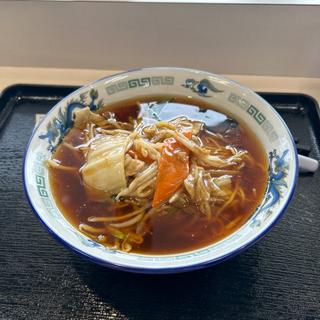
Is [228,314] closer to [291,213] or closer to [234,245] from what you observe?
[234,245]

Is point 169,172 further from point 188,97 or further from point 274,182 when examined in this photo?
point 188,97

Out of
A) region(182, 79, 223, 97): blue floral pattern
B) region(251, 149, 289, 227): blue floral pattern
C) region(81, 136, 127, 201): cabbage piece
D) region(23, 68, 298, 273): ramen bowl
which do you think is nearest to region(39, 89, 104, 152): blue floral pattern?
region(23, 68, 298, 273): ramen bowl

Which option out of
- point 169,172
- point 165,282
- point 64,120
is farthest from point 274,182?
point 64,120

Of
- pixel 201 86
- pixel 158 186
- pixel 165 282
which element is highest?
pixel 201 86

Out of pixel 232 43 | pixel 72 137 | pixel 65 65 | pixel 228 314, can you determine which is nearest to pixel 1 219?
pixel 72 137

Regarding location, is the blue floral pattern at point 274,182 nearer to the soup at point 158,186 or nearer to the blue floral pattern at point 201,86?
the soup at point 158,186

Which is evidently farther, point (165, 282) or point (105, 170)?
point (105, 170)
